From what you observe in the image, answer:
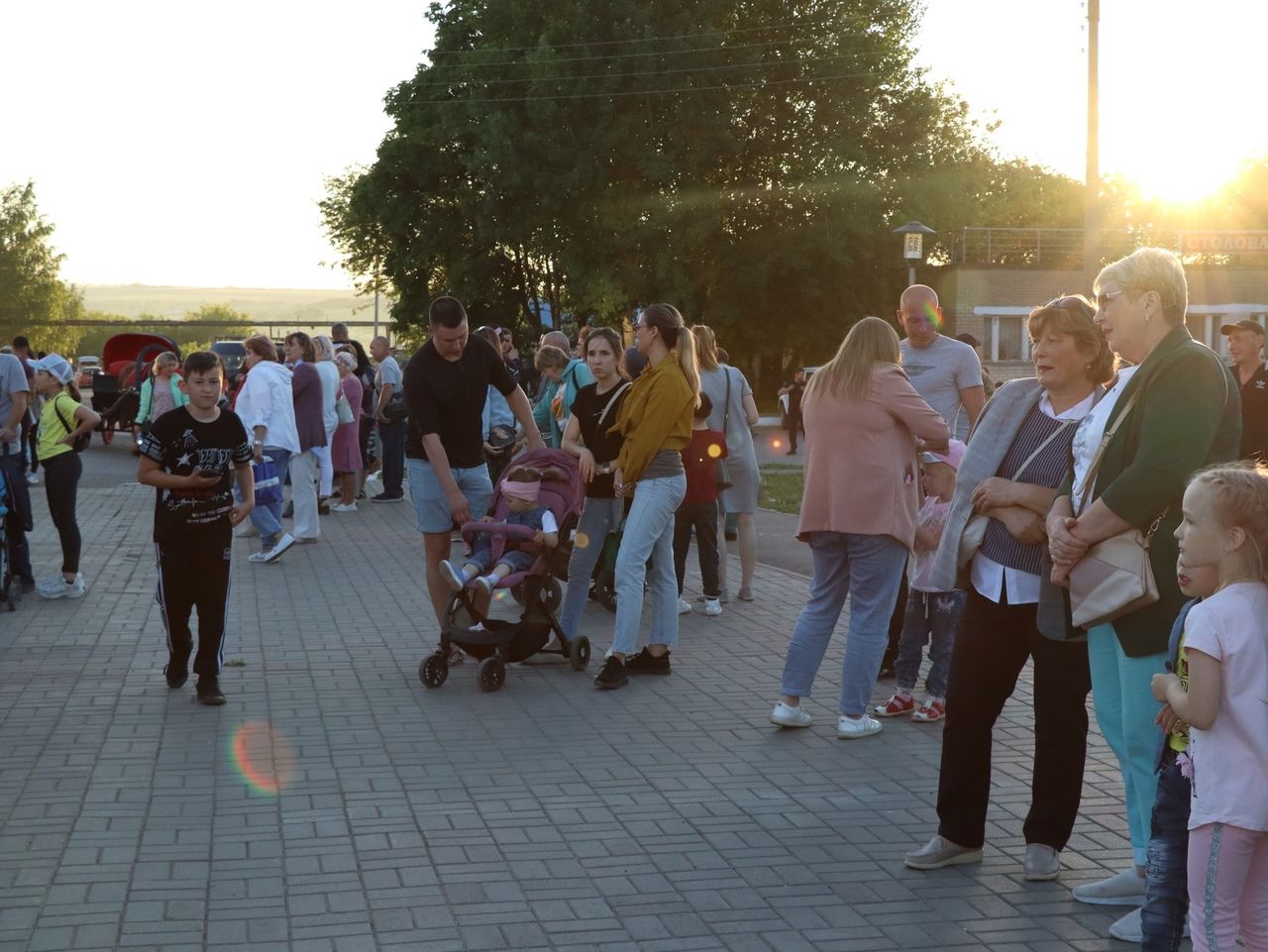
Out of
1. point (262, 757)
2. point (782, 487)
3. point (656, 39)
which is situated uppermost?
point (656, 39)

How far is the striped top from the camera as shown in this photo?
5.15m

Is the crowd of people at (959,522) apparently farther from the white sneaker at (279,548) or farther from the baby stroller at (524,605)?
the white sneaker at (279,548)

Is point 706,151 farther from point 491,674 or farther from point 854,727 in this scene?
point 854,727

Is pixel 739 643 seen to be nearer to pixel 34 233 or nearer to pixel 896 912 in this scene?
pixel 896 912

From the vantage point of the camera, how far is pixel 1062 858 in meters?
5.44

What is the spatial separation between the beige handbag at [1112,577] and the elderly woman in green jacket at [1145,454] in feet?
0.07

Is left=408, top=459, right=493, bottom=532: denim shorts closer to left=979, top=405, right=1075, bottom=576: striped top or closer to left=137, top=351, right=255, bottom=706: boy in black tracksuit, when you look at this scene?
left=137, top=351, right=255, bottom=706: boy in black tracksuit

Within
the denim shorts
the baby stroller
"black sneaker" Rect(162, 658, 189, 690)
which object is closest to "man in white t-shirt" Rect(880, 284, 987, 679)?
the baby stroller

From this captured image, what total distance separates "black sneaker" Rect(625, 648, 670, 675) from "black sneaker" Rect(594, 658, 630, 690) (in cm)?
32

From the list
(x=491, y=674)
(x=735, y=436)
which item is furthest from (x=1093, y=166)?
(x=491, y=674)

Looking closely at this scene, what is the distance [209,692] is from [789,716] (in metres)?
2.85

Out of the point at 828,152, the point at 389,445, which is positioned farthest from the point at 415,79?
the point at 389,445

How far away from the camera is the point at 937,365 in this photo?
8562mm

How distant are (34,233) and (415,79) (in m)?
60.8
